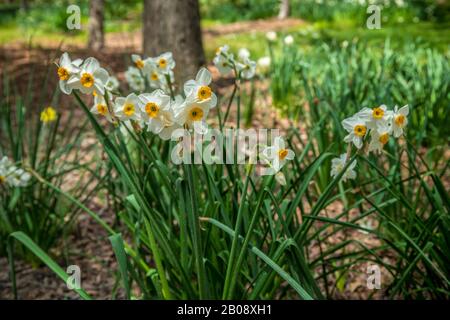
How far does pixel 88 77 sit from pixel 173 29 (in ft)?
10.9

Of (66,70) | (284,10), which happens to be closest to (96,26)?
(284,10)

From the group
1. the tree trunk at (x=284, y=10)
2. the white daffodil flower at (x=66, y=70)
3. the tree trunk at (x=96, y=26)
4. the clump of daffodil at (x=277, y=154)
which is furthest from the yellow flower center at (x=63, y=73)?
the tree trunk at (x=284, y=10)

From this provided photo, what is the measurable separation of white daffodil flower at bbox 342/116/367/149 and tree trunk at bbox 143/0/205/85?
10.4 ft

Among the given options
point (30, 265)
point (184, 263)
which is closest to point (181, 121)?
point (184, 263)

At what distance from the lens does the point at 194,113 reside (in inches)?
48.6

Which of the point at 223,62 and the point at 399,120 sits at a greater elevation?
the point at 223,62

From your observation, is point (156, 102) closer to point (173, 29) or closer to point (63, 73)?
point (63, 73)

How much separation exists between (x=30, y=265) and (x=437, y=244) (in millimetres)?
1723

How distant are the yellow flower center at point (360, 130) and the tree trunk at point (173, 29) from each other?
3180mm

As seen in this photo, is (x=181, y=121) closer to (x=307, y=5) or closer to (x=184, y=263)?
(x=184, y=263)

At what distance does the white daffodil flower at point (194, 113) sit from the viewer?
4.00 feet

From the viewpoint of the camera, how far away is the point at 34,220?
2318 mm

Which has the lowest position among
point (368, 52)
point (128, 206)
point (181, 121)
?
point (128, 206)

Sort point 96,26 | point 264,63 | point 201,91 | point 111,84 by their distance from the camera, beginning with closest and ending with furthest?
point 201,91
point 111,84
point 264,63
point 96,26
